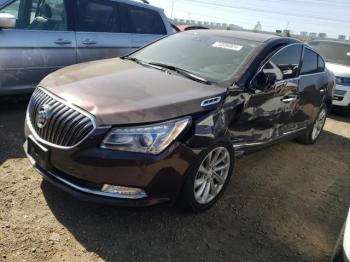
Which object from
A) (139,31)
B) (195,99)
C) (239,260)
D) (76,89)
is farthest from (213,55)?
(139,31)

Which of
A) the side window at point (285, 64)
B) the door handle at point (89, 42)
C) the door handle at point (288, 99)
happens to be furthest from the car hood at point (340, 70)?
the door handle at point (89, 42)

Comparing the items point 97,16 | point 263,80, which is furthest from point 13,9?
point 263,80

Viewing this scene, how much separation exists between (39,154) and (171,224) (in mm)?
1274

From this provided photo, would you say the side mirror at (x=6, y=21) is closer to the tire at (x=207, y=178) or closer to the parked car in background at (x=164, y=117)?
the parked car in background at (x=164, y=117)

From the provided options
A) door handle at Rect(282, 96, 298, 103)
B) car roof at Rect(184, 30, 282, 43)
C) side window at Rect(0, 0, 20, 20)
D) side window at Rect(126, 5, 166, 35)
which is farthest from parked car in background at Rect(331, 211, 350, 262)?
side window at Rect(126, 5, 166, 35)

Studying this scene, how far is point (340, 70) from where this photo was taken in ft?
29.6

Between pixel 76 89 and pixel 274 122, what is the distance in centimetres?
244

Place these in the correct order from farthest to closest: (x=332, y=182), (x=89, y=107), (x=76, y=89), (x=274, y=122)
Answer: (x=332, y=182), (x=274, y=122), (x=76, y=89), (x=89, y=107)

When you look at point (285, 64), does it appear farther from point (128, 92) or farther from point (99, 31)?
point (99, 31)

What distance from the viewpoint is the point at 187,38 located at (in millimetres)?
4809

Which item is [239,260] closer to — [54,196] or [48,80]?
[54,196]

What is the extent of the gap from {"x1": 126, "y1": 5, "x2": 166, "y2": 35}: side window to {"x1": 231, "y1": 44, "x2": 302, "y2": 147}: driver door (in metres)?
2.94

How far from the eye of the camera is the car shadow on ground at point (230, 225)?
3.12 meters

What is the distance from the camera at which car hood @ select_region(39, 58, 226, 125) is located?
9.94 ft
